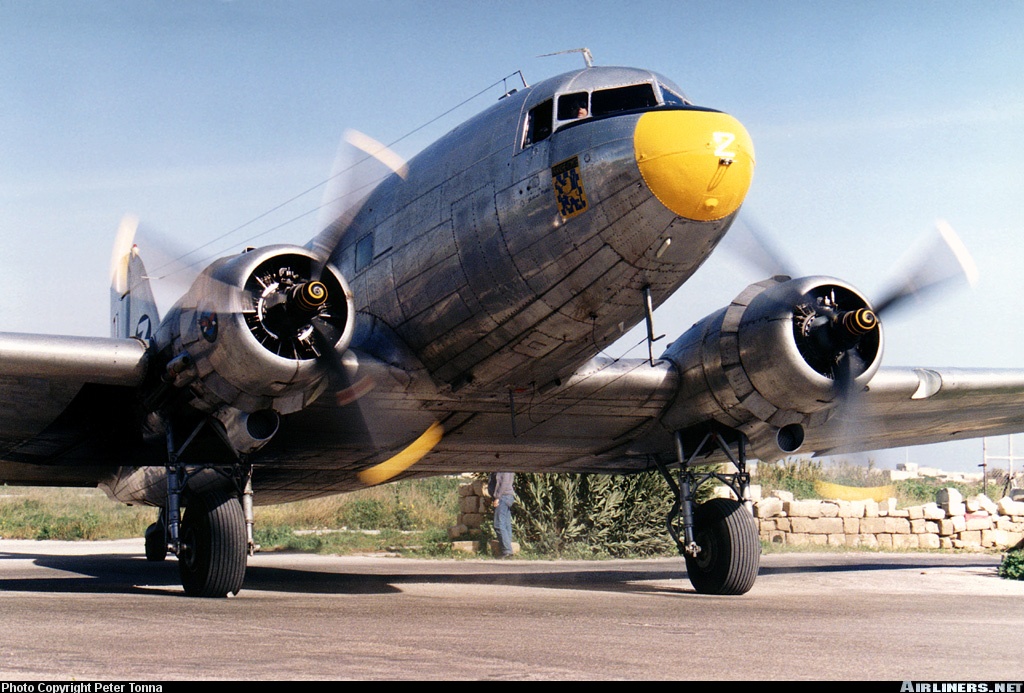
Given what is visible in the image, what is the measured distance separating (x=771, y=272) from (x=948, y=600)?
3.85m

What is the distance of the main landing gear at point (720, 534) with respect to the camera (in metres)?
11.2

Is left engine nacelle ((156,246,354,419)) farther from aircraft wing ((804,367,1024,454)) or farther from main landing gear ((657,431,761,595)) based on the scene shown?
aircraft wing ((804,367,1024,454))

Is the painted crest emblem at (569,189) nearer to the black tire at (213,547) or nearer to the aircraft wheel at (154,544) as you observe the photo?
the black tire at (213,547)

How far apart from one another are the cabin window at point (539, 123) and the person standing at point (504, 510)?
11587mm

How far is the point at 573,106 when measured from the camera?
29.8ft

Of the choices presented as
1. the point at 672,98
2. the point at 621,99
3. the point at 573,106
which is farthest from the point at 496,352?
the point at 672,98

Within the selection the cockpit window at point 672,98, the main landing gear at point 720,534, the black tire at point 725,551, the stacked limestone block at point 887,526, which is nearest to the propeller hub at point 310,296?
the cockpit window at point 672,98

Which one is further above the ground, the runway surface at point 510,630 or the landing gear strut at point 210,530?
the landing gear strut at point 210,530

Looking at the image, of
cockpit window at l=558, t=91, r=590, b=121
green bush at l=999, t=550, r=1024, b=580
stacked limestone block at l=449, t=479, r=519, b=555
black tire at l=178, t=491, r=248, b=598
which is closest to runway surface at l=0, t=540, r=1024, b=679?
black tire at l=178, t=491, r=248, b=598

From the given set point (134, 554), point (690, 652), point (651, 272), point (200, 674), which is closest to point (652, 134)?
point (651, 272)

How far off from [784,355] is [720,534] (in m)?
2.29

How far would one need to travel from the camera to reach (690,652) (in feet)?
17.8

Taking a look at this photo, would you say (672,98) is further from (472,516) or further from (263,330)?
(472,516)

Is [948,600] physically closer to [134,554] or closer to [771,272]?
[771,272]
